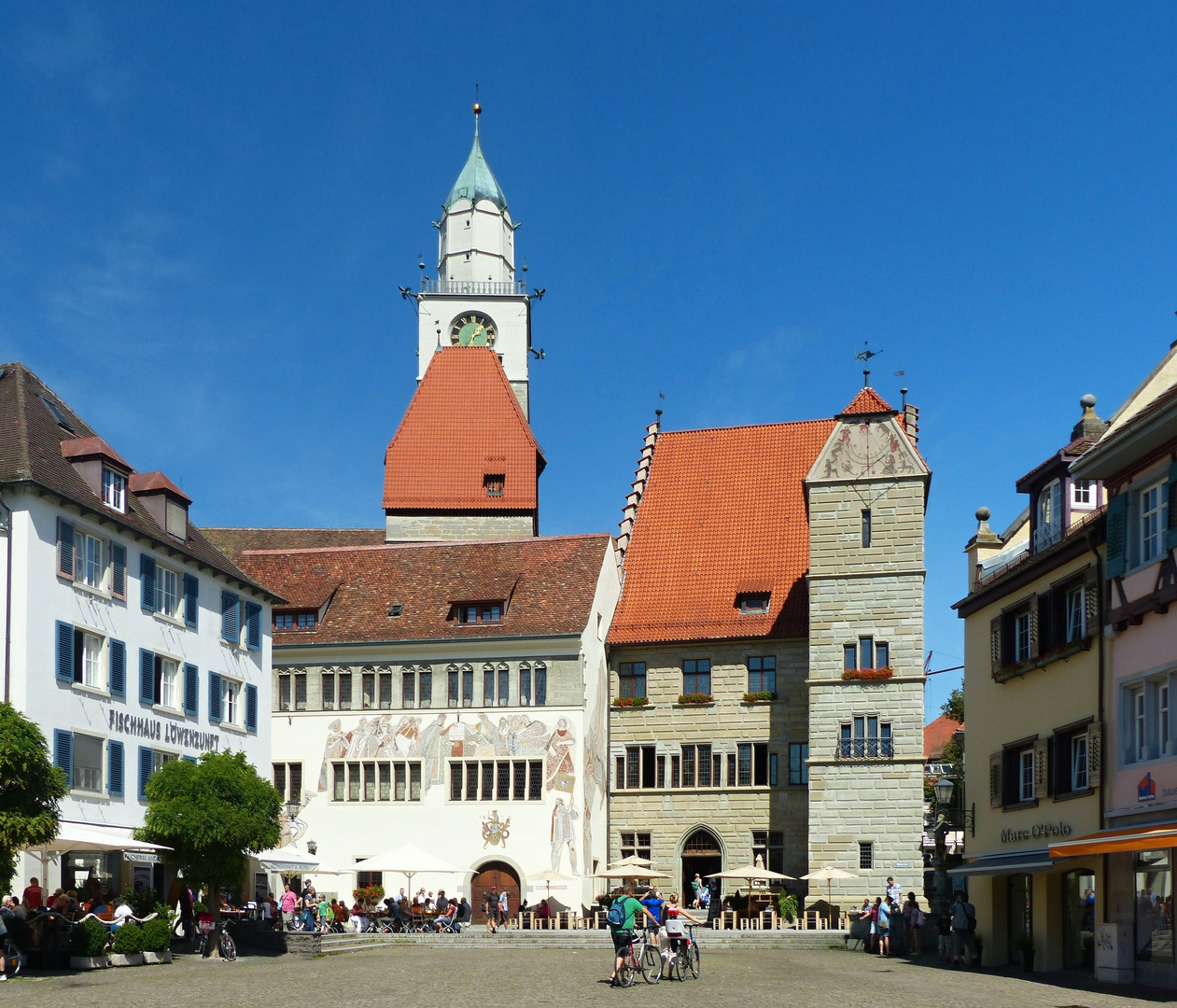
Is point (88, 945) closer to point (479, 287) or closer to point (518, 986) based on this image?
point (518, 986)

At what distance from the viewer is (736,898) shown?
54219 mm

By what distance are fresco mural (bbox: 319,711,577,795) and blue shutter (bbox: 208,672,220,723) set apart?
11.0m

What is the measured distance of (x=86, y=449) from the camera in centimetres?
3988

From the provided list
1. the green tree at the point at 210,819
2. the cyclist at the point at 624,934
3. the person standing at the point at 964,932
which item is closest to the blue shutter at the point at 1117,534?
the person standing at the point at 964,932

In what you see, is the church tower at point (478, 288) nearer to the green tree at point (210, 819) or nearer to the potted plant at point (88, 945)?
the green tree at point (210, 819)

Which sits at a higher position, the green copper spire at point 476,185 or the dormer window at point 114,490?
the green copper spire at point 476,185

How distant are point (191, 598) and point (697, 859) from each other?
71.9ft

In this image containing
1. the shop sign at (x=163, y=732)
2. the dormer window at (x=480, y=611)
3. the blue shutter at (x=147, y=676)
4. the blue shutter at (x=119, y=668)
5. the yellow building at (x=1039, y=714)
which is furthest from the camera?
the dormer window at (x=480, y=611)

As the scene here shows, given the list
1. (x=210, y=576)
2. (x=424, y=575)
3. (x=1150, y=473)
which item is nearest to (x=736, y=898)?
(x=424, y=575)

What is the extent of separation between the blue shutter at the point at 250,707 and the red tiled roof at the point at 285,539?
20034 millimetres

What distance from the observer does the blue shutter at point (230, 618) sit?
45.8 meters

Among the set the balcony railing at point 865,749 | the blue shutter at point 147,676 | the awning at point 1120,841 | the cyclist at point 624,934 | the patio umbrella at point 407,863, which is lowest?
the patio umbrella at point 407,863

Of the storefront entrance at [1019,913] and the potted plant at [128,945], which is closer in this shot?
the potted plant at [128,945]

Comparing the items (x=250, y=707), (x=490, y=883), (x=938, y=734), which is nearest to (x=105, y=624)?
(x=250, y=707)
